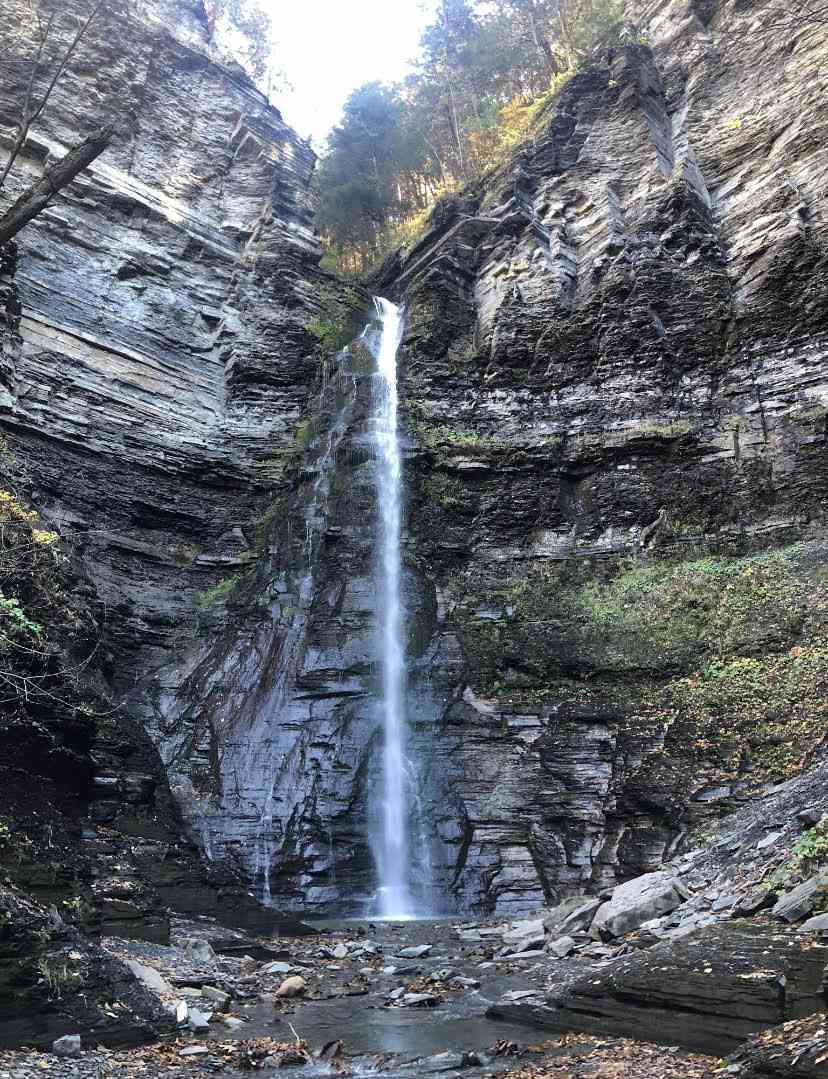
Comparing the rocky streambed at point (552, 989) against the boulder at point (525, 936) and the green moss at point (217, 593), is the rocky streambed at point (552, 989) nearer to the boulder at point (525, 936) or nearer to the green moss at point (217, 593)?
the boulder at point (525, 936)

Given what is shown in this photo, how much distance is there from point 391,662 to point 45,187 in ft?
33.4

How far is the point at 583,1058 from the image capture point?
17.9 feet

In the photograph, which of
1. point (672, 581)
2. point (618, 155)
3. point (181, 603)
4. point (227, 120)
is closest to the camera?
point (672, 581)

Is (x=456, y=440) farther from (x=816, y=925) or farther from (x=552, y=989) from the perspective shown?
(x=816, y=925)

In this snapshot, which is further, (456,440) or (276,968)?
(456,440)

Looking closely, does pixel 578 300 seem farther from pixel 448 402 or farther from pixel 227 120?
pixel 227 120

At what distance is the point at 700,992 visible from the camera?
564cm

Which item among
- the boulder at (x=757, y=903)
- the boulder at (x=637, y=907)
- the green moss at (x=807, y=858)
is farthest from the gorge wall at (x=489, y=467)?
the boulder at (x=757, y=903)

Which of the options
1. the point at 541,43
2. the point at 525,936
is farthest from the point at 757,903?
the point at 541,43

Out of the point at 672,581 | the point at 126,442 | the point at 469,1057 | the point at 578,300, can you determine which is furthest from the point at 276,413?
the point at 469,1057

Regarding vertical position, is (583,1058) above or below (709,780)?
below

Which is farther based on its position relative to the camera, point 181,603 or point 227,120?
point 227,120

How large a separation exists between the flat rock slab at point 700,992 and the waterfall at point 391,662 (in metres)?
6.61

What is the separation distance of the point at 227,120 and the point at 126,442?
14.9 metres
